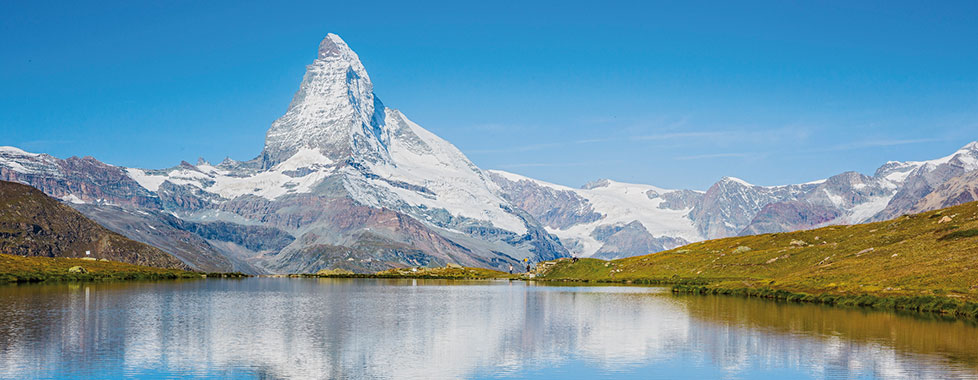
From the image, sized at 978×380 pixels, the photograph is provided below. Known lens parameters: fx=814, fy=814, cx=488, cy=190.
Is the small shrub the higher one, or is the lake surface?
the small shrub

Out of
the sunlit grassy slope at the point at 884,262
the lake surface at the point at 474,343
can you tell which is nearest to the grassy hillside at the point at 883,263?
the sunlit grassy slope at the point at 884,262

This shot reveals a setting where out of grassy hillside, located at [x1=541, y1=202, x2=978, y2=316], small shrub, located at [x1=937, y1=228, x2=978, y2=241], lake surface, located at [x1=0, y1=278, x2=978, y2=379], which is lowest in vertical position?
lake surface, located at [x1=0, y1=278, x2=978, y2=379]

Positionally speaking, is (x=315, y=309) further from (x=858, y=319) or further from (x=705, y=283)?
(x=705, y=283)

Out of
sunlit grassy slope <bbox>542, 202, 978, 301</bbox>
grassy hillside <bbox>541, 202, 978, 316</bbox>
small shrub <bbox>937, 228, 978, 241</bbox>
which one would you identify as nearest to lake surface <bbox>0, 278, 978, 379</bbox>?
grassy hillside <bbox>541, 202, 978, 316</bbox>

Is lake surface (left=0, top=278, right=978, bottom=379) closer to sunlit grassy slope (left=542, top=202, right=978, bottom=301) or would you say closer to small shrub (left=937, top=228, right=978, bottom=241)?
sunlit grassy slope (left=542, top=202, right=978, bottom=301)

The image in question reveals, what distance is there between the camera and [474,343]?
72.2 meters

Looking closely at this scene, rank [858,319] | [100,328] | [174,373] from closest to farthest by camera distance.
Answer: [174,373] < [100,328] < [858,319]

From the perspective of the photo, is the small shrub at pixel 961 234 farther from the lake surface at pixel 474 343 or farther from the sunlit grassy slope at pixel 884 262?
the lake surface at pixel 474 343

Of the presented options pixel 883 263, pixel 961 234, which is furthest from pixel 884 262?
pixel 961 234

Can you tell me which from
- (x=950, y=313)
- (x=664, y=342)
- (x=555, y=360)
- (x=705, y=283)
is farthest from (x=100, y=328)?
(x=705, y=283)

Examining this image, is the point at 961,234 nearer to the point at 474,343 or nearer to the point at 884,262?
the point at 884,262

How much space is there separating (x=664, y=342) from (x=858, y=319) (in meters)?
33.7

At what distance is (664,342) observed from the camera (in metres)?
72.3

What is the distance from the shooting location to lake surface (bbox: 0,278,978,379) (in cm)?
5503
